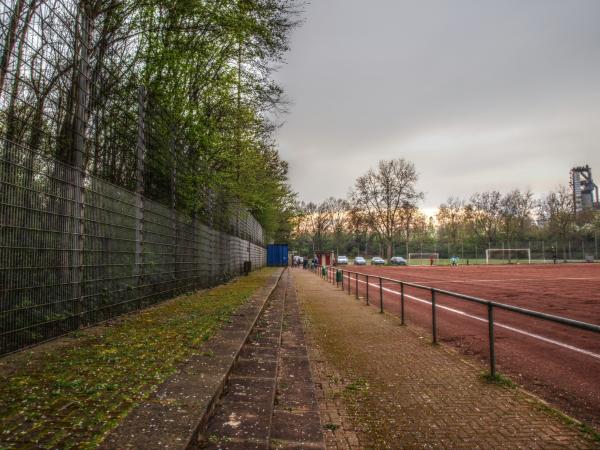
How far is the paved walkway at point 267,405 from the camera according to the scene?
298 centimetres

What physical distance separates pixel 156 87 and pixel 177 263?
171 inches

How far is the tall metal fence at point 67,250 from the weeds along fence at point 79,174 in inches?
0.7

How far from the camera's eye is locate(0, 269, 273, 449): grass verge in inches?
99.3

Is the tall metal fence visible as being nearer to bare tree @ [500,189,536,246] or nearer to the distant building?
bare tree @ [500,189,536,246]

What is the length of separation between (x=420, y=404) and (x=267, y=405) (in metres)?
1.48

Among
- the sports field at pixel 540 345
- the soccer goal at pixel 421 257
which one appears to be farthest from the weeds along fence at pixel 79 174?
the soccer goal at pixel 421 257

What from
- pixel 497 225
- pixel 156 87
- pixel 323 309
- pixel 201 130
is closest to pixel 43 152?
pixel 156 87

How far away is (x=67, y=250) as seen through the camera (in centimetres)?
554

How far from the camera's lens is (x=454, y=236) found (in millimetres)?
82688

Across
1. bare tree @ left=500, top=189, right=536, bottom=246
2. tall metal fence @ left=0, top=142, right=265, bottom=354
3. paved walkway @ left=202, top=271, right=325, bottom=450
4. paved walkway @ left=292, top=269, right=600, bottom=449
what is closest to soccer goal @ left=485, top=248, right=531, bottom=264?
bare tree @ left=500, top=189, right=536, bottom=246

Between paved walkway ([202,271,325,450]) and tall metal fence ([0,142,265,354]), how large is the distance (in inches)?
90.2

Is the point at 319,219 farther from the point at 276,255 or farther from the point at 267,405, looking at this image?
the point at 267,405

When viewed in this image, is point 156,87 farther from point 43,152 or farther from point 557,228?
point 557,228

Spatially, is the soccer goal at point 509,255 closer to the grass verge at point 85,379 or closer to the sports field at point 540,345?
the sports field at point 540,345
